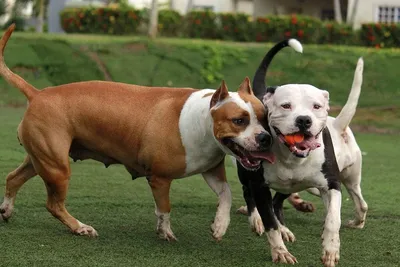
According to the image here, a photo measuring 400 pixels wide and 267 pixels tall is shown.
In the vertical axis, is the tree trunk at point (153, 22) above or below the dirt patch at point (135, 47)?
above

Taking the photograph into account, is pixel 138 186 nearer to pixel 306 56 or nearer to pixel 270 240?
pixel 270 240

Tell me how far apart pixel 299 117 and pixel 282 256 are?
100cm

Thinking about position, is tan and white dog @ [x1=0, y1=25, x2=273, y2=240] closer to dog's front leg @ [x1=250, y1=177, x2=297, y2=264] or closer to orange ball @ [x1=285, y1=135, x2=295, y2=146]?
dog's front leg @ [x1=250, y1=177, x2=297, y2=264]

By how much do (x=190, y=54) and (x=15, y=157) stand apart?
11.0 metres

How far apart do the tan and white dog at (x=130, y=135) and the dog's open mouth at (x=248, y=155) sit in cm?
15

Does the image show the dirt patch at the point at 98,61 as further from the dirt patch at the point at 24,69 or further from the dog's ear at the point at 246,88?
the dog's ear at the point at 246,88

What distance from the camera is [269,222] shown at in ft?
20.2

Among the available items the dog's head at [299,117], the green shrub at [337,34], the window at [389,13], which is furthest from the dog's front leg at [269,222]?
the window at [389,13]

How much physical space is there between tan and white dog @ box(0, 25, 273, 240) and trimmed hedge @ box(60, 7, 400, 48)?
18.8 m

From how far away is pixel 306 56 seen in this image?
69.9 ft

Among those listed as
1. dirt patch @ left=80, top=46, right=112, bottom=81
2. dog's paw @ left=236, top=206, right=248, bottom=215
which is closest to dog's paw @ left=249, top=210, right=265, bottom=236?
dog's paw @ left=236, top=206, right=248, bottom=215

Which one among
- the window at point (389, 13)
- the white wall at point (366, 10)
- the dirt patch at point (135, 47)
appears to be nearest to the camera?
the dirt patch at point (135, 47)

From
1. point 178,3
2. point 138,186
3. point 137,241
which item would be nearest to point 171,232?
point 137,241

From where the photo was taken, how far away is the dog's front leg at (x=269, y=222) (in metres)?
6.05
